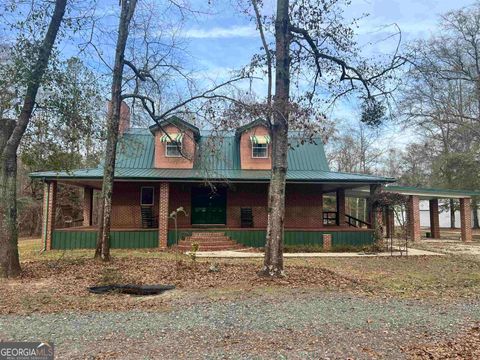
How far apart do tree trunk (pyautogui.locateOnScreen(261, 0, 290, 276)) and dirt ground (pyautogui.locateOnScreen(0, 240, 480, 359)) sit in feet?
2.24

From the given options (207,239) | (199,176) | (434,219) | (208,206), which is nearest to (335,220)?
(208,206)

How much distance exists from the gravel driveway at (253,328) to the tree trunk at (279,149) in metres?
2.44

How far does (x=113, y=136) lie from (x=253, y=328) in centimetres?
908

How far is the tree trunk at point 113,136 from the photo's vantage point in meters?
12.8

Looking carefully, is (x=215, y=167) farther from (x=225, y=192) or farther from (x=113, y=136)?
(x=113, y=136)

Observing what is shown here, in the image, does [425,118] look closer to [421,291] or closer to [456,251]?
[456,251]

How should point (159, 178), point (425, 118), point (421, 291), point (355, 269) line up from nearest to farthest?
A: 1. point (421, 291)
2. point (355, 269)
3. point (159, 178)
4. point (425, 118)

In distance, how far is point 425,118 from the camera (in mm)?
27156

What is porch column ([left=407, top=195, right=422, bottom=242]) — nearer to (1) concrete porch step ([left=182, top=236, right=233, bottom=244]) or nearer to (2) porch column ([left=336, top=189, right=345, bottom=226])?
(2) porch column ([left=336, top=189, right=345, bottom=226])

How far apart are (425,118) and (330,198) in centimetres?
1037

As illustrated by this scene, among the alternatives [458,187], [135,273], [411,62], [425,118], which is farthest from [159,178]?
[458,187]

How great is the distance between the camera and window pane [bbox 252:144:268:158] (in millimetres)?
20703

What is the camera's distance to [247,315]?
6.11m

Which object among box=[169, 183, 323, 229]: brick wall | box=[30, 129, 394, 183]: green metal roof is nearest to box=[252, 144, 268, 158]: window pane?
box=[30, 129, 394, 183]: green metal roof
